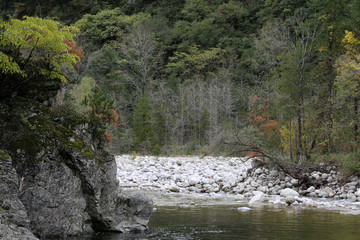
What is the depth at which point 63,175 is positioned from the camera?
694cm

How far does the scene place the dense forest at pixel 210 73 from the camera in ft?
51.4

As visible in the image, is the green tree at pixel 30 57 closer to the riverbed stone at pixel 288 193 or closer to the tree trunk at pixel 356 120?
the riverbed stone at pixel 288 193

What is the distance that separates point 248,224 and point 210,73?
3674cm

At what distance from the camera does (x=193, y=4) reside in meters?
51.3

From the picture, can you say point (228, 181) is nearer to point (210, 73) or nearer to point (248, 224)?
point (248, 224)

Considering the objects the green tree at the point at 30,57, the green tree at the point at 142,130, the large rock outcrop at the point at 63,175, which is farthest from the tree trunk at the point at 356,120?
the green tree at the point at 142,130

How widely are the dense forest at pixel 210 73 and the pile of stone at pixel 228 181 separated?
1094 millimetres

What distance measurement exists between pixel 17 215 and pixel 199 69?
4227 cm

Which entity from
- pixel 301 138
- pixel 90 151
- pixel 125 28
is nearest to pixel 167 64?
pixel 125 28

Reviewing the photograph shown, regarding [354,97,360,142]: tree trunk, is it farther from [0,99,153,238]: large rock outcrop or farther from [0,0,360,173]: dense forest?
[0,99,153,238]: large rock outcrop

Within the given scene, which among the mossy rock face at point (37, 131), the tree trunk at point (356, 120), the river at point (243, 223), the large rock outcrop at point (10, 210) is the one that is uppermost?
the tree trunk at point (356, 120)

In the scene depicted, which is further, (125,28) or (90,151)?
(125,28)

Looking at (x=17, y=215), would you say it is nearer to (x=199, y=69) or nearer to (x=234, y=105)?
(x=234, y=105)

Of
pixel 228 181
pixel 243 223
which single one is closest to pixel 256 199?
pixel 228 181
